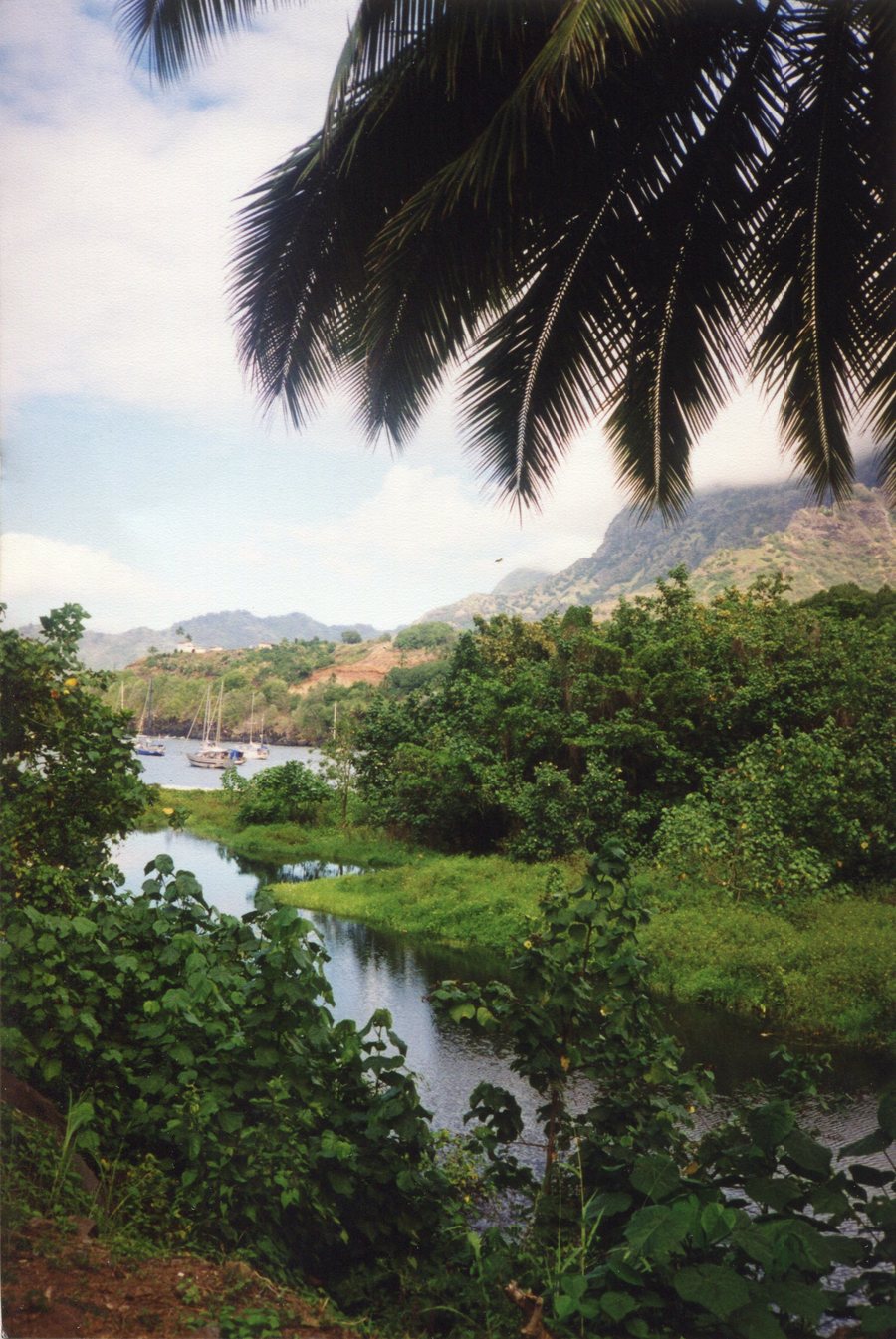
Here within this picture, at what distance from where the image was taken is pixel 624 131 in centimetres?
247

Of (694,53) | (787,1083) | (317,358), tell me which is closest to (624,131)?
(694,53)

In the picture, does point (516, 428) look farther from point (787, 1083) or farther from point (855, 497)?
point (787, 1083)

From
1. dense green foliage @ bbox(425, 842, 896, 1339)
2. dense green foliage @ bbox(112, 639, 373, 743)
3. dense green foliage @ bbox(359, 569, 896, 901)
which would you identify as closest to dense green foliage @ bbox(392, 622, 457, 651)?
dense green foliage @ bbox(112, 639, 373, 743)

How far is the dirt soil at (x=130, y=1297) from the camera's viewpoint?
66.4 inches

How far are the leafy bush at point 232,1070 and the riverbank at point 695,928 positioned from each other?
70cm

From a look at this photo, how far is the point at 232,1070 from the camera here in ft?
6.61

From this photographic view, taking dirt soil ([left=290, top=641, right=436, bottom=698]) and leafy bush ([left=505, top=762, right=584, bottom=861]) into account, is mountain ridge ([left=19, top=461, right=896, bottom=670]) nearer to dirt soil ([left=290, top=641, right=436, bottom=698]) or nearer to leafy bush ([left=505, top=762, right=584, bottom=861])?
dirt soil ([left=290, top=641, right=436, bottom=698])

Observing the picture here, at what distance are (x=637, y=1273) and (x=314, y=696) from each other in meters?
2.05

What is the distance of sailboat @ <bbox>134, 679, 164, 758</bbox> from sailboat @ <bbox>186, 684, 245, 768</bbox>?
4.2 inches

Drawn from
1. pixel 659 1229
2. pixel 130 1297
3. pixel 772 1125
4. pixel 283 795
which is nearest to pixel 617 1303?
pixel 659 1229

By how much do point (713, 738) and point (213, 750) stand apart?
5.83 feet

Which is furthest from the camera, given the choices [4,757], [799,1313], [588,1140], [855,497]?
[4,757]

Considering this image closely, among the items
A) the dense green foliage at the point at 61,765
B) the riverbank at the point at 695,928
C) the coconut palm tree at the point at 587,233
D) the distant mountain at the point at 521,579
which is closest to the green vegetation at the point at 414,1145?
the riverbank at the point at 695,928

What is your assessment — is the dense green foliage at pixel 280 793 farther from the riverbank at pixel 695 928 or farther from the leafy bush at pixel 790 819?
the leafy bush at pixel 790 819
